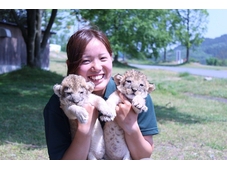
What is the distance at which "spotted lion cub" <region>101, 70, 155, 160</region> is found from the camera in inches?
96.3

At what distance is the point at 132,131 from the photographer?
8.38 feet

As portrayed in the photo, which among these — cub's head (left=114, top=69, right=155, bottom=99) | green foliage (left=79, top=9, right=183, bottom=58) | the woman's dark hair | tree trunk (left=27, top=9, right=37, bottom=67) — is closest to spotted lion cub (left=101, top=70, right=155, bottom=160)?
cub's head (left=114, top=69, right=155, bottom=99)

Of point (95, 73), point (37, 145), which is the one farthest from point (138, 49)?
point (95, 73)

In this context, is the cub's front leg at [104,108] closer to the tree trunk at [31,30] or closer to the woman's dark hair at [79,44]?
the woman's dark hair at [79,44]

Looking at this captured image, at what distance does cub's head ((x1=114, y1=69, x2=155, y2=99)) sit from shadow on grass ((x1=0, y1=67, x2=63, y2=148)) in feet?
13.5

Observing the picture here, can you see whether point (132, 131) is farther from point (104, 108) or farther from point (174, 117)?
point (174, 117)

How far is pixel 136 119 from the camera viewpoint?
2.56 m

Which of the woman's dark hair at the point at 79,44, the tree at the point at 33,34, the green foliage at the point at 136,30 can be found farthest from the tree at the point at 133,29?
the woman's dark hair at the point at 79,44

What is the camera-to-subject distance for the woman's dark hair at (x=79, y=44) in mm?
2662

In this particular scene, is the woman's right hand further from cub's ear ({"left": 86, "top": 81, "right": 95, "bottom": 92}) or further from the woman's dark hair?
the woman's dark hair

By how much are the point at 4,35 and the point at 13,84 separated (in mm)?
3733

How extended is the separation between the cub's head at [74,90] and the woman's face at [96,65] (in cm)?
17

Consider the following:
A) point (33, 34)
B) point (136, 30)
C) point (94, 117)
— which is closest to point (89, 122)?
point (94, 117)
